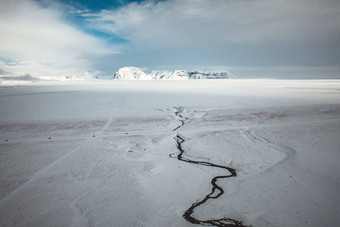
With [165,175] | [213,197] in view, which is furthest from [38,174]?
[213,197]

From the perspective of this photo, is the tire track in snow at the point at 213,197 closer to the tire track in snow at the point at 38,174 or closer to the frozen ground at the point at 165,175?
the frozen ground at the point at 165,175

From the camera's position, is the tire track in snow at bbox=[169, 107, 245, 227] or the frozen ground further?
the frozen ground

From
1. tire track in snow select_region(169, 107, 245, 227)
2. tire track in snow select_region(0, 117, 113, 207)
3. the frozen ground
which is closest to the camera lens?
tire track in snow select_region(169, 107, 245, 227)

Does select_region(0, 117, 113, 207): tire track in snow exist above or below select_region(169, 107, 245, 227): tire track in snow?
below

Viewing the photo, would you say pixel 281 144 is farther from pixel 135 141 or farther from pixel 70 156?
pixel 70 156

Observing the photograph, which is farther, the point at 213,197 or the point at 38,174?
the point at 38,174

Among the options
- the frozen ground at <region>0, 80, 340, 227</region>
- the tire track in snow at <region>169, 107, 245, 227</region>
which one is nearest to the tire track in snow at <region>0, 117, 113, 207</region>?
the frozen ground at <region>0, 80, 340, 227</region>

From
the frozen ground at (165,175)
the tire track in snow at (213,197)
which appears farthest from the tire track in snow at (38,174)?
the tire track in snow at (213,197)

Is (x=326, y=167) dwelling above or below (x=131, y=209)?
above

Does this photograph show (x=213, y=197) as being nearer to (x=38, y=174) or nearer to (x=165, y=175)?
(x=165, y=175)

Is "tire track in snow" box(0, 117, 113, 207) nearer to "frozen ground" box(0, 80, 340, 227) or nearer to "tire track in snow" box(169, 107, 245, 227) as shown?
"frozen ground" box(0, 80, 340, 227)

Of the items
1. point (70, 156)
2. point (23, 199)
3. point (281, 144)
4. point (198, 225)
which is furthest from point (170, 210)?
point (281, 144)
